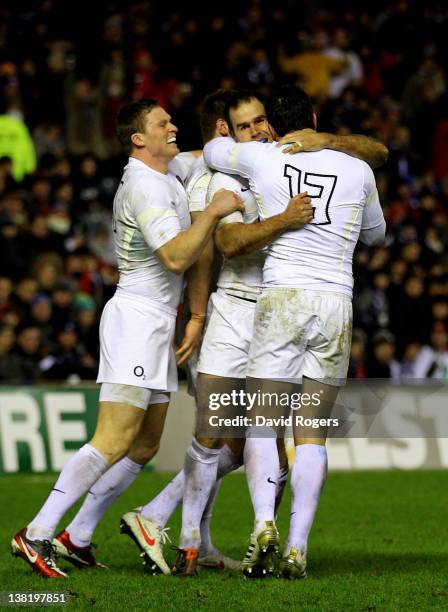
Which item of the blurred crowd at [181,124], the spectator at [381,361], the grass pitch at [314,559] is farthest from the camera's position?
the spectator at [381,361]

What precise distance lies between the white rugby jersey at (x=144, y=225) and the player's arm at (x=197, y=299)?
10cm

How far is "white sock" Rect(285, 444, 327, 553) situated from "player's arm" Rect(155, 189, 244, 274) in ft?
3.80

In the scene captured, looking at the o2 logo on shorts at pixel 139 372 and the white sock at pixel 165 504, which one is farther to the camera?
the white sock at pixel 165 504

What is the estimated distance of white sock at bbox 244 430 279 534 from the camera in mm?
6863

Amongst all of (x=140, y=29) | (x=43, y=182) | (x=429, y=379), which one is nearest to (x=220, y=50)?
(x=140, y=29)

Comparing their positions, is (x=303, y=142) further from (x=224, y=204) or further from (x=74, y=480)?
(x=74, y=480)

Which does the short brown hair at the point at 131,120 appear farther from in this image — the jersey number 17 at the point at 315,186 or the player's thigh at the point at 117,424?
the player's thigh at the point at 117,424

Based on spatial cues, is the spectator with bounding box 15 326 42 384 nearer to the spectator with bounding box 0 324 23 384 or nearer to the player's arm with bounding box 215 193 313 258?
the spectator with bounding box 0 324 23 384

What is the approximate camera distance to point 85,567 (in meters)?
7.47

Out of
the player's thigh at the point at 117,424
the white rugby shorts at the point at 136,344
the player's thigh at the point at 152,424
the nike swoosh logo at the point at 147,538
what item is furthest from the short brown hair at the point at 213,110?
the nike swoosh logo at the point at 147,538

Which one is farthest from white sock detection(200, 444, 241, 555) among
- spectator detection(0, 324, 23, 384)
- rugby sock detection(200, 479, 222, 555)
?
spectator detection(0, 324, 23, 384)

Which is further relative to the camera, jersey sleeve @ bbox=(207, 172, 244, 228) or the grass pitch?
jersey sleeve @ bbox=(207, 172, 244, 228)

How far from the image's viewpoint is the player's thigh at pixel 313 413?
6.96 m

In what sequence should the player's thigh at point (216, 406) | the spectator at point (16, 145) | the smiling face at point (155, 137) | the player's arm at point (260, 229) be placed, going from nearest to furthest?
the player's arm at point (260, 229) < the player's thigh at point (216, 406) < the smiling face at point (155, 137) < the spectator at point (16, 145)
